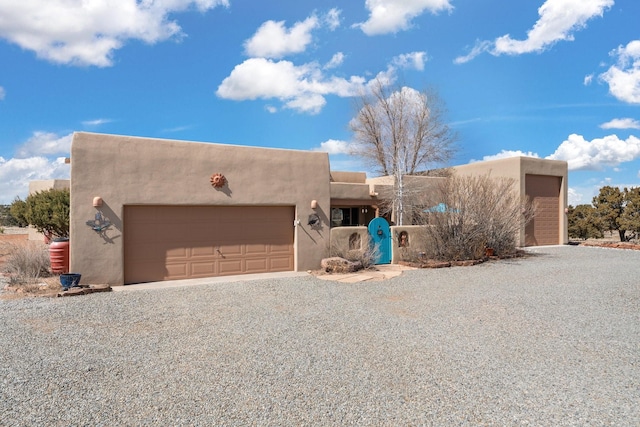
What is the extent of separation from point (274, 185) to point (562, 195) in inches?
661

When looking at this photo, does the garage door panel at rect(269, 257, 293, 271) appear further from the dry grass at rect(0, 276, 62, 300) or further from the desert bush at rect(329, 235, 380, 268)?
the dry grass at rect(0, 276, 62, 300)

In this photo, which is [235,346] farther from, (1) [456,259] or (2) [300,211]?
(1) [456,259]

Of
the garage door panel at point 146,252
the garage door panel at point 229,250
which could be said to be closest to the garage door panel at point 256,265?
the garage door panel at point 229,250

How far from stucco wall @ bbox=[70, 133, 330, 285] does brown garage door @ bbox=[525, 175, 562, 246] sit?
40.9ft

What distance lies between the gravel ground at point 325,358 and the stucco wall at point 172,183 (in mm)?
1689

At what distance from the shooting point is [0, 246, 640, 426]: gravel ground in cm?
398

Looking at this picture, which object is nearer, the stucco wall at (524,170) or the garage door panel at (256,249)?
the garage door panel at (256,249)

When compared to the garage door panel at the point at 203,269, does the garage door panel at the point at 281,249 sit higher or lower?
higher

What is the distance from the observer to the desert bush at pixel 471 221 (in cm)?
1491

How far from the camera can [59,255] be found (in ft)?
37.3

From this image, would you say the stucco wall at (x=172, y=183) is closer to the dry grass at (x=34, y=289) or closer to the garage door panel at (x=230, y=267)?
the dry grass at (x=34, y=289)

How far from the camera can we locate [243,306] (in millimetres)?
8516

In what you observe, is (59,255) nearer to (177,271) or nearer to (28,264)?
(28,264)

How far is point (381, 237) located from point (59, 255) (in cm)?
984
